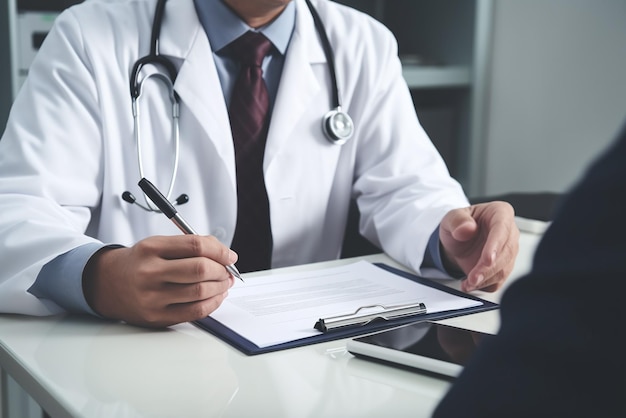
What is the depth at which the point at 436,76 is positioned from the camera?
2.29m

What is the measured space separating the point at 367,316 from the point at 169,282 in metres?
0.21

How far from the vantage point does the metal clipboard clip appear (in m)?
0.81

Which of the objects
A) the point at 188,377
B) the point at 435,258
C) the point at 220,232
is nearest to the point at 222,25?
the point at 220,232

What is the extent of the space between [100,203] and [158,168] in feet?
0.34

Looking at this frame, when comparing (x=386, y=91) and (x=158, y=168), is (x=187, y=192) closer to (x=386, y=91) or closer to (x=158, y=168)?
(x=158, y=168)

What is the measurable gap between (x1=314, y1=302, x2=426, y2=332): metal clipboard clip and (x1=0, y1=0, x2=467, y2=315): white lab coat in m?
0.24

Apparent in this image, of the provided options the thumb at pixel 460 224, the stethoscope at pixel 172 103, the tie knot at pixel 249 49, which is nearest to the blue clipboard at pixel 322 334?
the thumb at pixel 460 224

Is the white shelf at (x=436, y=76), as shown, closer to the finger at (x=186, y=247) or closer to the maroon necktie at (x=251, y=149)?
the maroon necktie at (x=251, y=149)

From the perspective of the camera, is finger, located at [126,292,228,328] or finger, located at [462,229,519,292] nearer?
finger, located at [126,292,228,328]

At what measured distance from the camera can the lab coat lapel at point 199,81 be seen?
1250 millimetres

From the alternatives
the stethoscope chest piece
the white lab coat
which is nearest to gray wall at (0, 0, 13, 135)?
the white lab coat

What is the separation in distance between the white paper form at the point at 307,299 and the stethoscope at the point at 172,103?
252 millimetres

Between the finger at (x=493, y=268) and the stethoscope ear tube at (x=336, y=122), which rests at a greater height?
the stethoscope ear tube at (x=336, y=122)

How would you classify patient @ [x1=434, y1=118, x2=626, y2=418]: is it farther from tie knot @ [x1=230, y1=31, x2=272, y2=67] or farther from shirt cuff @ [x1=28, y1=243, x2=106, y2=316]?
tie knot @ [x1=230, y1=31, x2=272, y2=67]
